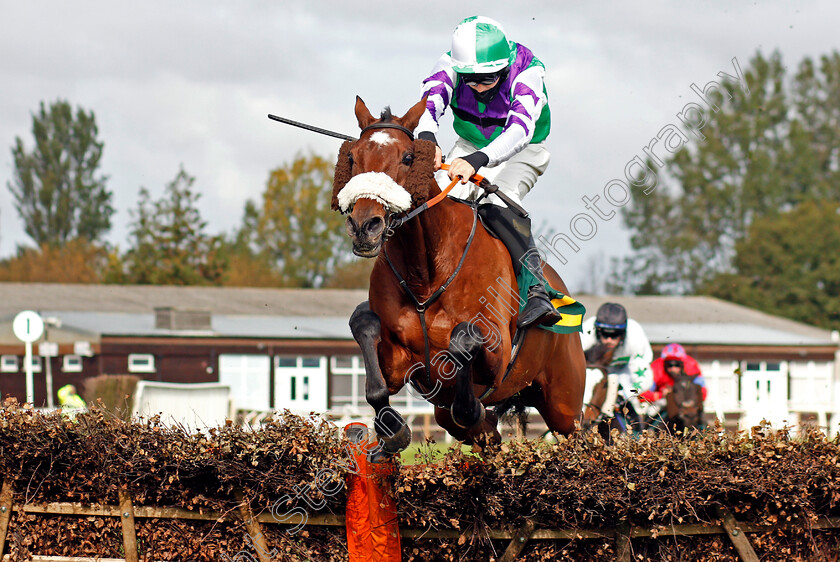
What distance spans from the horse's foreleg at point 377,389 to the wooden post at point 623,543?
1.27m

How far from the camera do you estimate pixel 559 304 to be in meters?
6.00

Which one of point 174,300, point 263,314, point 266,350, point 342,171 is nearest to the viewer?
point 342,171

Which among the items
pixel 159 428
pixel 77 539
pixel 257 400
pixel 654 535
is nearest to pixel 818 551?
pixel 654 535

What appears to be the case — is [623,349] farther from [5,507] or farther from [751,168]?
[751,168]

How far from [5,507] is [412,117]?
129 inches

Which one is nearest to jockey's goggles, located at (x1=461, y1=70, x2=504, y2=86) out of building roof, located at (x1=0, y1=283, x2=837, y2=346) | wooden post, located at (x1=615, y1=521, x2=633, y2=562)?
wooden post, located at (x1=615, y1=521, x2=633, y2=562)

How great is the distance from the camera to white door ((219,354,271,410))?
24281 millimetres

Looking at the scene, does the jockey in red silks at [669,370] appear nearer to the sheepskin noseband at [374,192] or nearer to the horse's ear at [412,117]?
the horse's ear at [412,117]

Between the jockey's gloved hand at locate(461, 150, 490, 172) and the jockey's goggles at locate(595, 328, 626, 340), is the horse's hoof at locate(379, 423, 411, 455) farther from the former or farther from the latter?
the jockey's goggles at locate(595, 328, 626, 340)

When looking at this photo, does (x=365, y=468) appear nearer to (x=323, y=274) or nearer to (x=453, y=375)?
(x=453, y=375)

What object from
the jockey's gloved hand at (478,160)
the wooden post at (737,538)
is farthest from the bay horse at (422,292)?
the wooden post at (737,538)

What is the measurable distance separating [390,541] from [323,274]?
→ 43752 millimetres

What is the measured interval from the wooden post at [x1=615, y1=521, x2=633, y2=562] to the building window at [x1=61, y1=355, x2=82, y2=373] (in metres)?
21.0

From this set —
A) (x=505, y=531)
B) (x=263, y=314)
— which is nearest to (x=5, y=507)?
(x=505, y=531)
